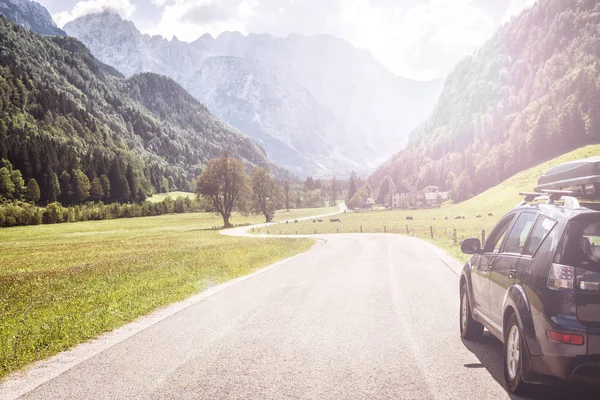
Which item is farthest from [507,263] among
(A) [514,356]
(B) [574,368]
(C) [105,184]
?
(C) [105,184]

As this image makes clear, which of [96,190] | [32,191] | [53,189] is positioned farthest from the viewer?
[96,190]

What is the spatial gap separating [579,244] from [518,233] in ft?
5.16

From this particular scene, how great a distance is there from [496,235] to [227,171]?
69.3 meters

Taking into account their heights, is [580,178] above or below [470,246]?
above

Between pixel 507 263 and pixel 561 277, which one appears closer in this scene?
pixel 561 277

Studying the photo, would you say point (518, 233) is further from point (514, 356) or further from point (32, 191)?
point (32, 191)

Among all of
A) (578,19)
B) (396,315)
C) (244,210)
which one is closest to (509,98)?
(578,19)

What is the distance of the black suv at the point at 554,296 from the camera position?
435 cm

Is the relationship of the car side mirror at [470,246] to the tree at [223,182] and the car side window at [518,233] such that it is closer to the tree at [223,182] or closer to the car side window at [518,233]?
the car side window at [518,233]

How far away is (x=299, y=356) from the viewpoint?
22.2 ft

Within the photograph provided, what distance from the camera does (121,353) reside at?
7215mm

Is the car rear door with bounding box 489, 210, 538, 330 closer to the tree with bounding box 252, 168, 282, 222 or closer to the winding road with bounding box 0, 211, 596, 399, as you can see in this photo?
the winding road with bounding box 0, 211, 596, 399

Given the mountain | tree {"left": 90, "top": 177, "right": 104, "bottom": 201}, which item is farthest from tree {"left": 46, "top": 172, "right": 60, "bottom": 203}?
the mountain

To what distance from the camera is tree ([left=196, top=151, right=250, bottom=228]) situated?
73750 mm
